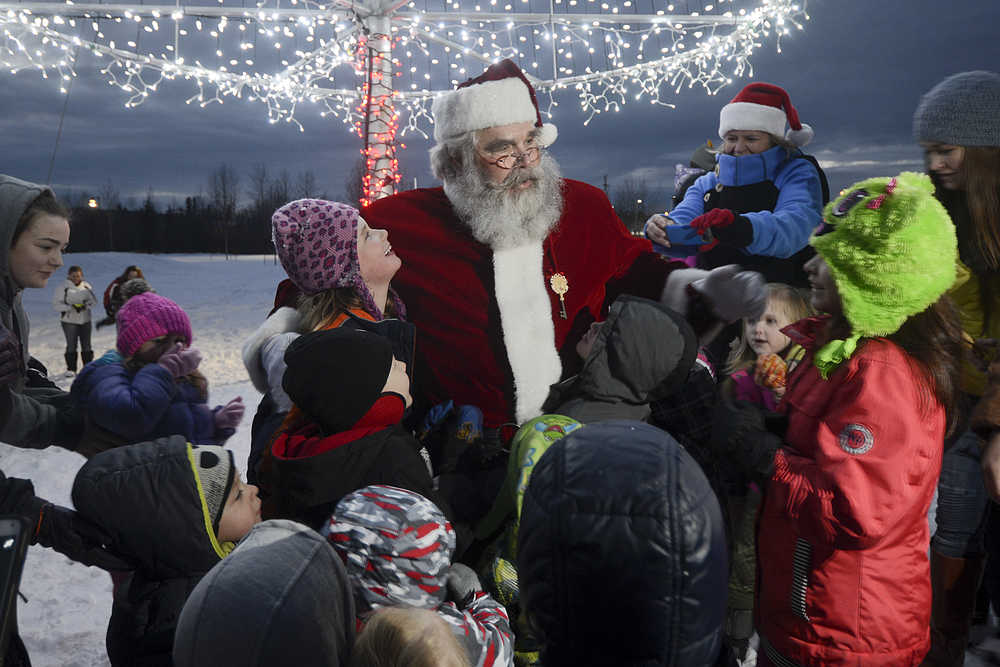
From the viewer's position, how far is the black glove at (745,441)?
1727 millimetres

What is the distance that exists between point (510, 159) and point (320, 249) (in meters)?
0.87

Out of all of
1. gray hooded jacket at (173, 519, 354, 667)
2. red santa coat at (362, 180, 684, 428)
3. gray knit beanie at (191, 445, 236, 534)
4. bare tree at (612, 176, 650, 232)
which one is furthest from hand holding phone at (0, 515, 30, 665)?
bare tree at (612, 176, 650, 232)

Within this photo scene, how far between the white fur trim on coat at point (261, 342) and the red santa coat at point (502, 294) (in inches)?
17.7

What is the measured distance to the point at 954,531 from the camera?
2.34 meters

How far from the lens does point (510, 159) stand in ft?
→ 8.38

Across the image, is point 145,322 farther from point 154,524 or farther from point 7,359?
point 154,524

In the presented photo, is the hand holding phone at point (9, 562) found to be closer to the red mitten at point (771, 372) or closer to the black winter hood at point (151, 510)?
the black winter hood at point (151, 510)

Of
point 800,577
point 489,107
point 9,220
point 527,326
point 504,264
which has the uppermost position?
point 489,107

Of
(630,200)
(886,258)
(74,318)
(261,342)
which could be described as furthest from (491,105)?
(630,200)

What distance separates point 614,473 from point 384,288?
183cm

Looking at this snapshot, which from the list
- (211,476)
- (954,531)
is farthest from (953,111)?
(211,476)

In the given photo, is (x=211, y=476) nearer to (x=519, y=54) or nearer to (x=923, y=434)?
(x=923, y=434)

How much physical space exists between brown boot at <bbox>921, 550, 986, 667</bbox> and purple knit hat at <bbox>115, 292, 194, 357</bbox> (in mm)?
3680

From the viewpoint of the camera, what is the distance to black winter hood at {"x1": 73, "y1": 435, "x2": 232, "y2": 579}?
1605 millimetres
